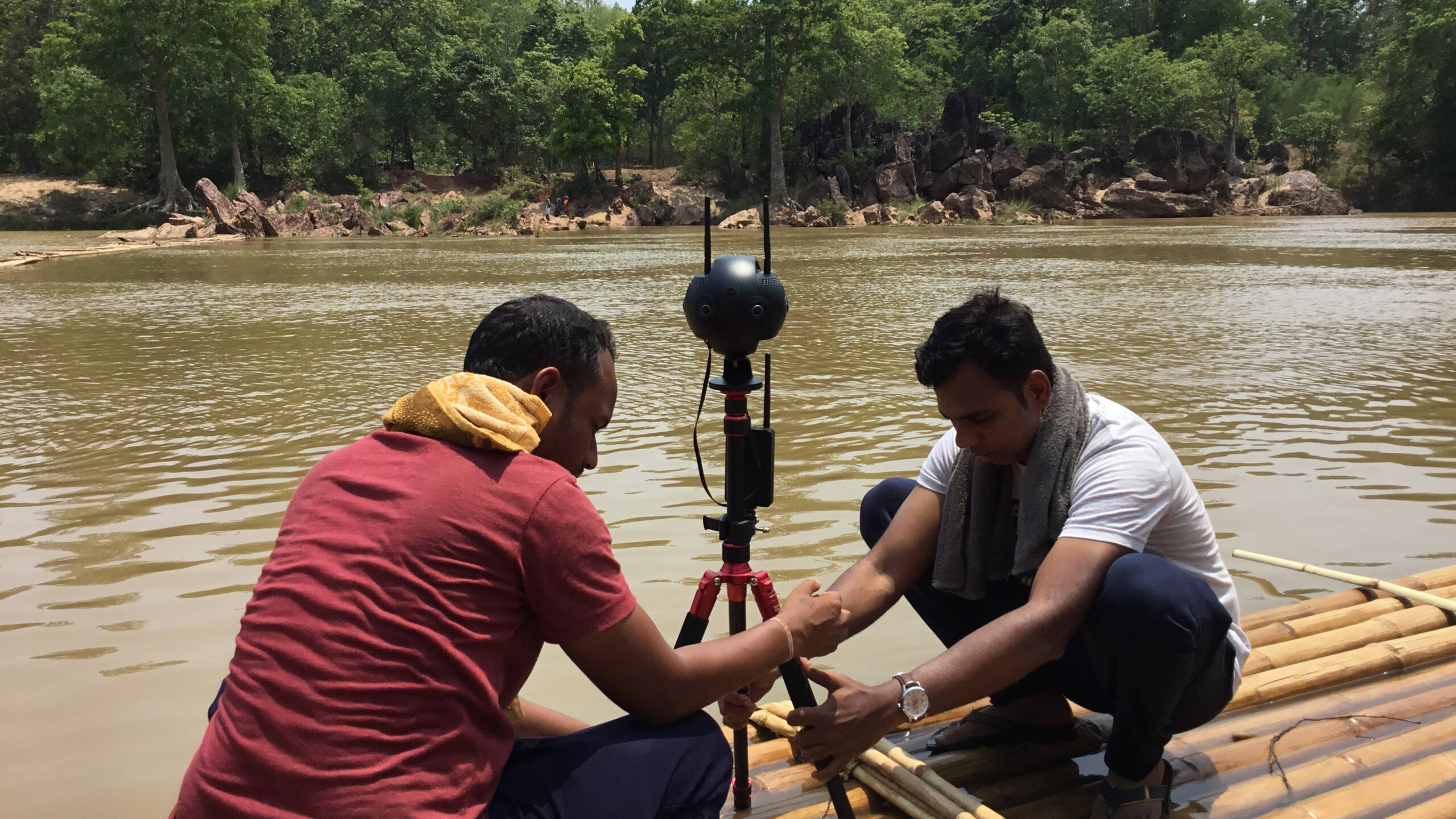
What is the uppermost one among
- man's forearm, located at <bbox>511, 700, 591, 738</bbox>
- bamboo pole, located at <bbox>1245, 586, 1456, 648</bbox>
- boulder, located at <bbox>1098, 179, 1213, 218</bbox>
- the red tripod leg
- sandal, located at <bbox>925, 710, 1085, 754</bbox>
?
boulder, located at <bbox>1098, 179, 1213, 218</bbox>

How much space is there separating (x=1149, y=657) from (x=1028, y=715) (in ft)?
1.56

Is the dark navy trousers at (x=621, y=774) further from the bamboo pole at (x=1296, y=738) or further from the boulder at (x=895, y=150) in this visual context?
the boulder at (x=895, y=150)

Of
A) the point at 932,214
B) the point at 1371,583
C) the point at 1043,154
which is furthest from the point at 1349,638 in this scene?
the point at 1043,154

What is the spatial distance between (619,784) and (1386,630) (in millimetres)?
2110

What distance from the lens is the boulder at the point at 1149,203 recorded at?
3262 centimetres

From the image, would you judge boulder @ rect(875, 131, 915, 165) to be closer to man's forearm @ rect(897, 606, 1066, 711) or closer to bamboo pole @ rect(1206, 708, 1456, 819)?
bamboo pole @ rect(1206, 708, 1456, 819)

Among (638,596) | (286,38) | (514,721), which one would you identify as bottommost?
(638,596)

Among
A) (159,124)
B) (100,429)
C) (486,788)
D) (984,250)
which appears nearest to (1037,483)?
(486,788)

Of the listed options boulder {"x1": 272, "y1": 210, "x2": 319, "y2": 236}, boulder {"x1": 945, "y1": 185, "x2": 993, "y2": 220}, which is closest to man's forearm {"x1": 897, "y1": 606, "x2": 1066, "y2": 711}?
boulder {"x1": 945, "y1": 185, "x2": 993, "y2": 220}

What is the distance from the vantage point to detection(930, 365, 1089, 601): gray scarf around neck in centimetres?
197

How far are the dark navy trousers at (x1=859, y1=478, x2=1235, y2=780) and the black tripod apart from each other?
52 centimetres

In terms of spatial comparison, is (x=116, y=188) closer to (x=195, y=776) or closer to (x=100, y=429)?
(x=100, y=429)

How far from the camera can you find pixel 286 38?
4275 centimetres

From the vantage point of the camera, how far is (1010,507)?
6.87 feet
